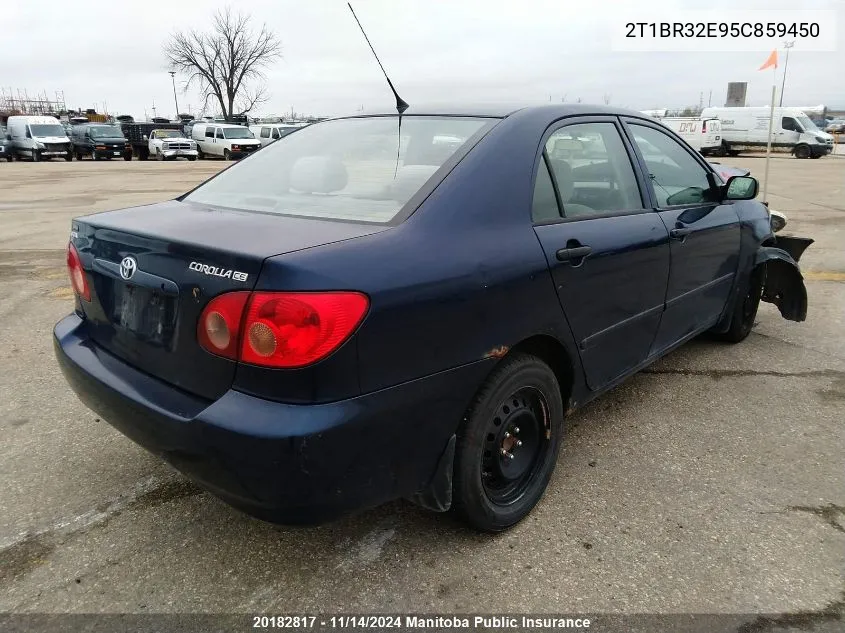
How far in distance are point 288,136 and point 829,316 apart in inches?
183

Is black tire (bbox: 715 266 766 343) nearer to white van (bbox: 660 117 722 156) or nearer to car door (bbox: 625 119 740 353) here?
car door (bbox: 625 119 740 353)

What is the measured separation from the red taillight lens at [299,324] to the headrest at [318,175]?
2.96 feet

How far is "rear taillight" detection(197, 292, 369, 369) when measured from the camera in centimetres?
177

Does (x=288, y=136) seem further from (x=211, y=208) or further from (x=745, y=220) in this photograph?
(x=745, y=220)

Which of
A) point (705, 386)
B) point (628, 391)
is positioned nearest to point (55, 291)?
point (628, 391)

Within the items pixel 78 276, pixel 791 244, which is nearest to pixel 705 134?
pixel 791 244

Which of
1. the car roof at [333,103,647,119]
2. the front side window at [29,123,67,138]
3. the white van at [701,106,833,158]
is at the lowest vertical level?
the white van at [701,106,833,158]

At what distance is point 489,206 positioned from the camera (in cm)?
229

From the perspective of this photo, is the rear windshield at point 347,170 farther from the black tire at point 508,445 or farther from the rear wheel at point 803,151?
the rear wheel at point 803,151

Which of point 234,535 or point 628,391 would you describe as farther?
point 628,391

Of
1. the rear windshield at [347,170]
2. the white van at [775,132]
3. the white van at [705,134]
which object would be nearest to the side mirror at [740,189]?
the rear windshield at [347,170]

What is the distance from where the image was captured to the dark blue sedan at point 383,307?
181 cm

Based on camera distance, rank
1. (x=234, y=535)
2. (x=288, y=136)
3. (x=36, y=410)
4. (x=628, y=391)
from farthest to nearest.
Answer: (x=628, y=391), (x=36, y=410), (x=288, y=136), (x=234, y=535)

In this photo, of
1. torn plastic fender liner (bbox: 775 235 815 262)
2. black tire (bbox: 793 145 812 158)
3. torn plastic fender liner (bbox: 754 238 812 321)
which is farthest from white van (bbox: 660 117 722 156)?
torn plastic fender liner (bbox: 754 238 812 321)
